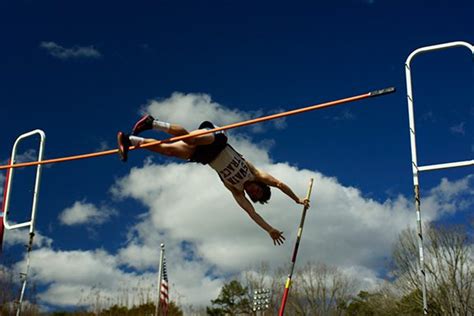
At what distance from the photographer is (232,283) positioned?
3331cm

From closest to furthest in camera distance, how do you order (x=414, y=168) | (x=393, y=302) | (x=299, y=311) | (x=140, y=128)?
1. (x=414, y=168)
2. (x=140, y=128)
3. (x=393, y=302)
4. (x=299, y=311)

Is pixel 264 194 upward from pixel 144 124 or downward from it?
downward

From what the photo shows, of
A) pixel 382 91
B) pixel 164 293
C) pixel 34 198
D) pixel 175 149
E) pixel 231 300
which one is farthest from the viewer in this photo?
pixel 231 300

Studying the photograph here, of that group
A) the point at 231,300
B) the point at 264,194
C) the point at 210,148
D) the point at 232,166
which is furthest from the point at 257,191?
the point at 231,300

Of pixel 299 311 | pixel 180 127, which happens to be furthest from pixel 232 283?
pixel 180 127

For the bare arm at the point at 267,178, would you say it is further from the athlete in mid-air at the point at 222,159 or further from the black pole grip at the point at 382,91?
the black pole grip at the point at 382,91

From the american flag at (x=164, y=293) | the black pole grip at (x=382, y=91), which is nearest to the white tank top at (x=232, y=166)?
the black pole grip at (x=382, y=91)

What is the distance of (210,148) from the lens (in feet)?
19.5

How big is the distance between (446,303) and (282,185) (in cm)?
1899

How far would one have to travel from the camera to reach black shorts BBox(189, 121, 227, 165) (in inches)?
235

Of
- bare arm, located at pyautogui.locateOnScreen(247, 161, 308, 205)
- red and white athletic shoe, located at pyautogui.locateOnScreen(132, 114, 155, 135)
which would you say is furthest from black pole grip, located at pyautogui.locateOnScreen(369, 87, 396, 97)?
red and white athletic shoe, located at pyautogui.locateOnScreen(132, 114, 155, 135)

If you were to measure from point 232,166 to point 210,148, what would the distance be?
0.94 ft

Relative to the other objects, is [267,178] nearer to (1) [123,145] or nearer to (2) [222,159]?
(2) [222,159]

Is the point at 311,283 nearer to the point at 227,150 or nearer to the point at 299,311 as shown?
the point at 299,311
